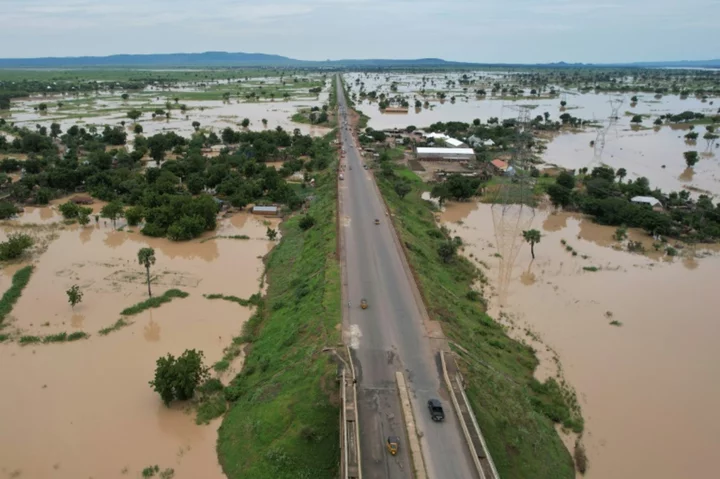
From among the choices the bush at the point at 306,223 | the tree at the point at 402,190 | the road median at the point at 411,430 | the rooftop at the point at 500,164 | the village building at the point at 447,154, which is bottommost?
the road median at the point at 411,430

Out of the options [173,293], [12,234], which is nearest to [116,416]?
[173,293]

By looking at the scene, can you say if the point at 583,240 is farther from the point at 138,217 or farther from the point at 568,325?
the point at 138,217

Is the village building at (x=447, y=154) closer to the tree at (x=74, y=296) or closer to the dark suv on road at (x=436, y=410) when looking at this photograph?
the tree at (x=74, y=296)

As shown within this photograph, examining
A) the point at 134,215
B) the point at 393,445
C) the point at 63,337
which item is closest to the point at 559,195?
the point at 393,445

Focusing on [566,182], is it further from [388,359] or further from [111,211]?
[111,211]

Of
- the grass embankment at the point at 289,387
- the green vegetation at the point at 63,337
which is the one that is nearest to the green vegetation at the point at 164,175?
the green vegetation at the point at 63,337

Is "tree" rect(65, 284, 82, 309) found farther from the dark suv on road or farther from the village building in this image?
the village building

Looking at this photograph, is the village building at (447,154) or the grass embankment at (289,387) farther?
the village building at (447,154)
